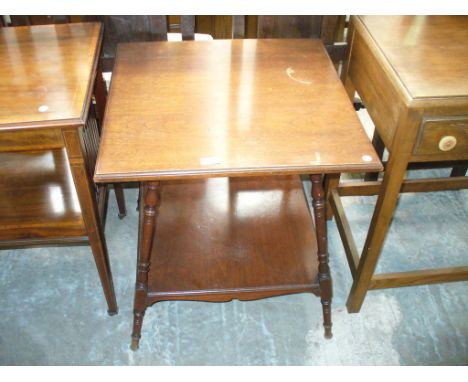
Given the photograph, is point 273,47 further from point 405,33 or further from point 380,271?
point 380,271

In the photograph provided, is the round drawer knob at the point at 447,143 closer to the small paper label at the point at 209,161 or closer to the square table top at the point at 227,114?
the square table top at the point at 227,114

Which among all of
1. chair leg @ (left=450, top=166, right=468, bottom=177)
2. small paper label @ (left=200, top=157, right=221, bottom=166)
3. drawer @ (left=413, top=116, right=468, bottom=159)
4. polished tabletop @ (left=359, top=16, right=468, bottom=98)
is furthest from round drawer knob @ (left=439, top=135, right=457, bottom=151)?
chair leg @ (left=450, top=166, right=468, bottom=177)

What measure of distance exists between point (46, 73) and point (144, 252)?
579mm

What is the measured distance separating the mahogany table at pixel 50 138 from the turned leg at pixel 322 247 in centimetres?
64

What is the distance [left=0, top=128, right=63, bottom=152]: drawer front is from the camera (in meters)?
1.10

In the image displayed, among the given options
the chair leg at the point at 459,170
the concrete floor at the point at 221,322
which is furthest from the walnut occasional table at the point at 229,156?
the chair leg at the point at 459,170

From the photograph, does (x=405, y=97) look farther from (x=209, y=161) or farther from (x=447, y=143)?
(x=209, y=161)

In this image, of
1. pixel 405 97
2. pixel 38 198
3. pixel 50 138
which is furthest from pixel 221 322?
pixel 405 97

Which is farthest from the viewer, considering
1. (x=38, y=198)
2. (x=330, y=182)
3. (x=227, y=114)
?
(x=330, y=182)

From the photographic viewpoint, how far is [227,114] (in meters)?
1.23

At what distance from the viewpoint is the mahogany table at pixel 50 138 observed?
1.11 metres

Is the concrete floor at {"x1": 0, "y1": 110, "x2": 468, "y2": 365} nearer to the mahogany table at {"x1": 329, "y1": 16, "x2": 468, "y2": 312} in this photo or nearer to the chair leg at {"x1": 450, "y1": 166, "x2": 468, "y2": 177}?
the mahogany table at {"x1": 329, "y1": 16, "x2": 468, "y2": 312}

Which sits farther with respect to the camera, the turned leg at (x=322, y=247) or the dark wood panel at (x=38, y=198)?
the dark wood panel at (x=38, y=198)

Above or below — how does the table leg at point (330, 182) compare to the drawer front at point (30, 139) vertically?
below
